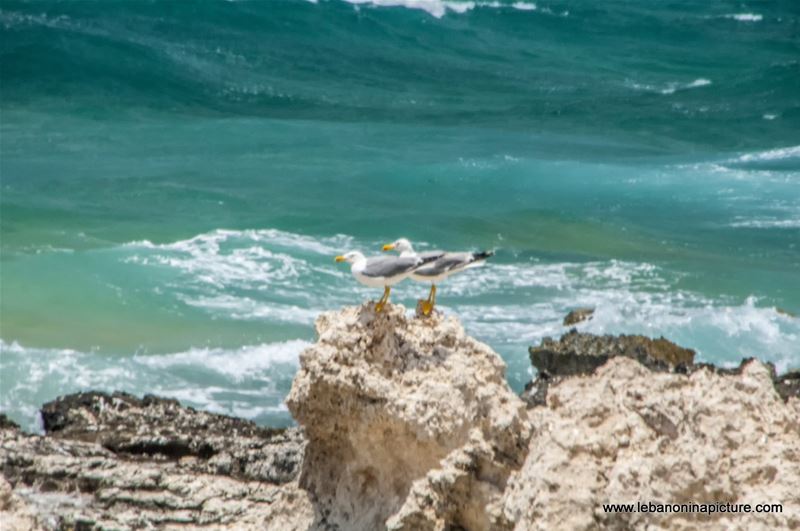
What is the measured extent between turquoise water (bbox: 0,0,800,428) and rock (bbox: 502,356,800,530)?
9.29 m

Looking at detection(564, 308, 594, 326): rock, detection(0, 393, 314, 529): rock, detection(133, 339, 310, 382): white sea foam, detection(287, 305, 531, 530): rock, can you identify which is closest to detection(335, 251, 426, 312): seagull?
detection(287, 305, 531, 530): rock

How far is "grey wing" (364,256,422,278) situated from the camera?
723 centimetres

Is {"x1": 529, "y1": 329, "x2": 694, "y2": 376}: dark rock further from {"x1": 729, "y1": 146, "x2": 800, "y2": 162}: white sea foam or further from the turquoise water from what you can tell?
{"x1": 729, "y1": 146, "x2": 800, "y2": 162}: white sea foam

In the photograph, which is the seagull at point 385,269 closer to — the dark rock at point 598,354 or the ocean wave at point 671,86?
the dark rock at point 598,354

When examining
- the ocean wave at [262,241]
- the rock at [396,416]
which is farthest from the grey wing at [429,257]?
the ocean wave at [262,241]

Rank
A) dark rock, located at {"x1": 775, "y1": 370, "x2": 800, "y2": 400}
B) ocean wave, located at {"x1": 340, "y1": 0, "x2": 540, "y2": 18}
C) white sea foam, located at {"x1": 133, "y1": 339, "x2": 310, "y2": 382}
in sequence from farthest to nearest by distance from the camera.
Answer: ocean wave, located at {"x1": 340, "y1": 0, "x2": 540, "y2": 18}
white sea foam, located at {"x1": 133, "y1": 339, "x2": 310, "y2": 382}
dark rock, located at {"x1": 775, "y1": 370, "x2": 800, "y2": 400}

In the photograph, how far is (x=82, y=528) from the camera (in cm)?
713

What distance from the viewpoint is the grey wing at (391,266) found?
723cm

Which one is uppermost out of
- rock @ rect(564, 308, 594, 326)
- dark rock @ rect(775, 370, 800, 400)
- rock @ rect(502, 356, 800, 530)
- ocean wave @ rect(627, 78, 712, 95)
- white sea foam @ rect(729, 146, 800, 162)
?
ocean wave @ rect(627, 78, 712, 95)

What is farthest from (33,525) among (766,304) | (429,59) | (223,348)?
(429,59)

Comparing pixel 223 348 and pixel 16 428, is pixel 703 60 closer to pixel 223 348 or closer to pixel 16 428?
pixel 223 348

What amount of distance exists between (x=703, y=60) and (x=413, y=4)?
8877mm

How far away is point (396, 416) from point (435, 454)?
0.75 ft

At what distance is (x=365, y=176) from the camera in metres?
31.8
